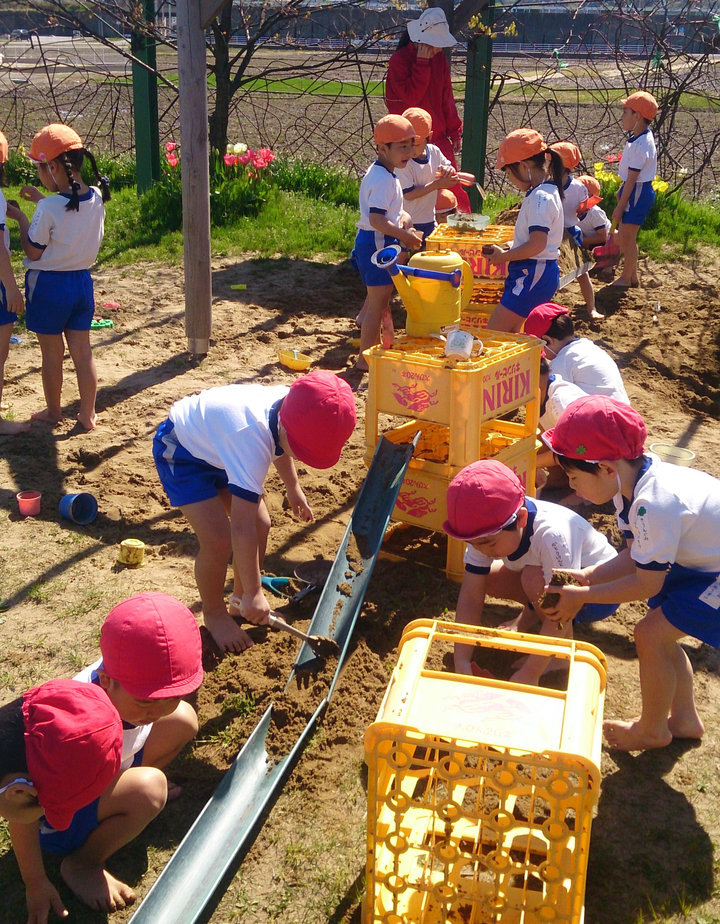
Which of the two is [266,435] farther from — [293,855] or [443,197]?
[443,197]

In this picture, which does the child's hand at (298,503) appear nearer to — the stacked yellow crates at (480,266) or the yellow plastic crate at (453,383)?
the yellow plastic crate at (453,383)

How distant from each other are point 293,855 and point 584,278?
5.52 m

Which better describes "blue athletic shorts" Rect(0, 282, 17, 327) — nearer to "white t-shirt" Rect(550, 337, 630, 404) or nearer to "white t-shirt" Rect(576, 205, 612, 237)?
"white t-shirt" Rect(550, 337, 630, 404)

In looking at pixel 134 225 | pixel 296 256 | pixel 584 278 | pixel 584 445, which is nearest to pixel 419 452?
pixel 584 445

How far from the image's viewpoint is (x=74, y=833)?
2342 mm

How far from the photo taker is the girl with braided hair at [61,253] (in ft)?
15.0

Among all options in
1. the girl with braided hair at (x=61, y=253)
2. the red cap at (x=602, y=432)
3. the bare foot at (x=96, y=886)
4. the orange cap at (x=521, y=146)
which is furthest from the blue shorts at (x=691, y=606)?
the girl with braided hair at (x=61, y=253)

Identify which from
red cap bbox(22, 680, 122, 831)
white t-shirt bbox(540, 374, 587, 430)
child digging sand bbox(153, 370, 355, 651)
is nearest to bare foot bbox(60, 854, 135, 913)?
red cap bbox(22, 680, 122, 831)

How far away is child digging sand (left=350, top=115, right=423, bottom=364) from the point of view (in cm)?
527

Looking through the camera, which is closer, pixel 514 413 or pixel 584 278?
pixel 514 413

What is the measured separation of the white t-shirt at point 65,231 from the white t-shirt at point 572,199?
12.6ft

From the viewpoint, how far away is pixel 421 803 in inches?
79.7

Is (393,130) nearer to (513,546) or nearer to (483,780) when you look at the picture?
(513,546)

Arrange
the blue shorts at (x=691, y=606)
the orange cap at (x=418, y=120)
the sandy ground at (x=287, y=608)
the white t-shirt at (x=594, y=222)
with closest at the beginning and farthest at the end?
the sandy ground at (x=287, y=608)
the blue shorts at (x=691, y=606)
the orange cap at (x=418, y=120)
the white t-shirt at (x=594, y=222)
